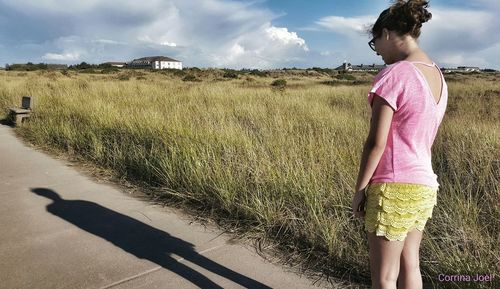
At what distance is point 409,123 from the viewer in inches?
71.1

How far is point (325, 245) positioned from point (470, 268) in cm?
106

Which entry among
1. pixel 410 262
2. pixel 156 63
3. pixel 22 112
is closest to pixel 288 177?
pixel 410 262

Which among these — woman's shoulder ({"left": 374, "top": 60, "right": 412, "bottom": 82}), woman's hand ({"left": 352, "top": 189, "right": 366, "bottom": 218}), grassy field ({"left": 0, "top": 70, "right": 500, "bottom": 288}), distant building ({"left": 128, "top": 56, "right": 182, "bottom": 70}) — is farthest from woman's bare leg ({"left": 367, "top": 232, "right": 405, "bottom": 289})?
distant building ({"left": 128, "top": 56, "right": 182, "bottom": 70})

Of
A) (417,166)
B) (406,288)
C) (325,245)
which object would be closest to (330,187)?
(325,245)

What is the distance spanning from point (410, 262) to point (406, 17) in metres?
1.21

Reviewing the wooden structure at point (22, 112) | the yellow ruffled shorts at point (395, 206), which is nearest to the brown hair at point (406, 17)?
the yellow ruffled shorts at point (395, 206)

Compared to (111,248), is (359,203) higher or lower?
higher

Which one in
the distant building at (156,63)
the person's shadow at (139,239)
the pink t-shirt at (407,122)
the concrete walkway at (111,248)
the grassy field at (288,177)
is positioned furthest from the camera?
the distant building at (156,63)

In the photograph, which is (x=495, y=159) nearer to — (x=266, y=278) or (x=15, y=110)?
(x=266, y=278)

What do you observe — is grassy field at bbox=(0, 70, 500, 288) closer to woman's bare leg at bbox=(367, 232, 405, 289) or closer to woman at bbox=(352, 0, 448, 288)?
woman's bare leg at bbox=(367, 232, 405, 289)

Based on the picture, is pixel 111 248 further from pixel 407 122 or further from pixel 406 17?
pixel 406 17

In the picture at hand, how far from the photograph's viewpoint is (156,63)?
428 feet

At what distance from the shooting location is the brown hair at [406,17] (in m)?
1.76

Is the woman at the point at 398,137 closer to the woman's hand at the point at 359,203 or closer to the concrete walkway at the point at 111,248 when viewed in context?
the woman's hand at the point at 359,203
